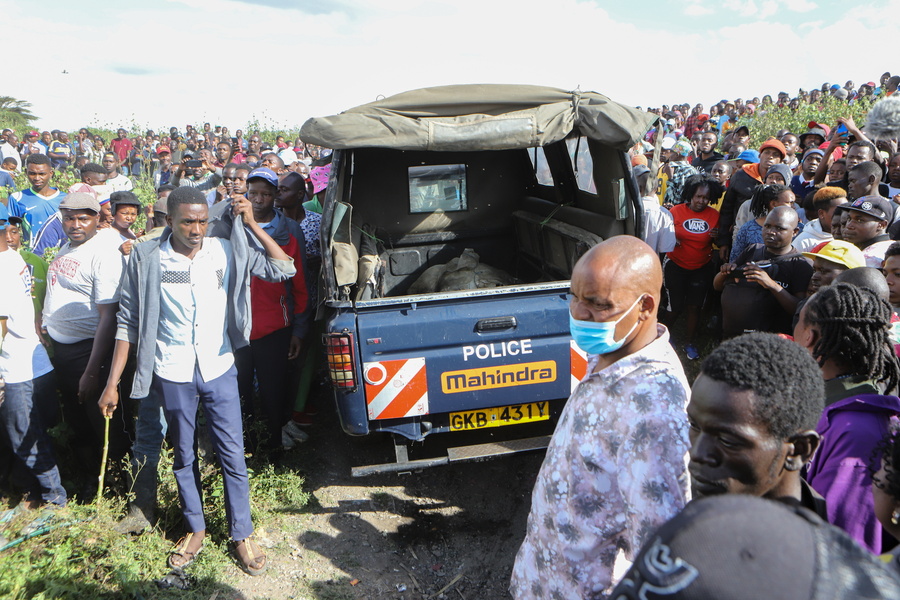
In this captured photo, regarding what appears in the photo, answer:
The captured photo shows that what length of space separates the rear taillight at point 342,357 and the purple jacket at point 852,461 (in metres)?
2.40

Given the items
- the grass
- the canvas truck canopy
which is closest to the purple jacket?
the canvas truck canopy

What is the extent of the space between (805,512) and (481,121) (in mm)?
3368

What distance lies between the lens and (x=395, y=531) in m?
3.88

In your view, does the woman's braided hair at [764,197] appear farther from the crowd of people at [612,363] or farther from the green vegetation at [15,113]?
the green vegetation at [15,113]

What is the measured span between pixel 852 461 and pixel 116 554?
3.36 m

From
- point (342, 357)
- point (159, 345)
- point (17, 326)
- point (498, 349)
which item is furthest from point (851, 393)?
point (17, 326)

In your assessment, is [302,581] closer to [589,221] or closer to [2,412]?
[2,412]

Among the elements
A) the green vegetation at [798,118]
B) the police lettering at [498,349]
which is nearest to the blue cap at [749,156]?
the police lettering at [498,349]

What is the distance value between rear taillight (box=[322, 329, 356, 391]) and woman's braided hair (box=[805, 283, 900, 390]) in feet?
7.69

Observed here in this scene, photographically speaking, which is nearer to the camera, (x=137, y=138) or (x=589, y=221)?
(x=589, y=221)

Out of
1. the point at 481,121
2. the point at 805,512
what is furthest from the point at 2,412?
the point at 805,512

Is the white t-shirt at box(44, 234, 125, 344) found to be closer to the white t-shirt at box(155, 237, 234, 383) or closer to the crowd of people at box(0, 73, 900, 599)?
the crowd of people at box(0, 73, 900, 599)

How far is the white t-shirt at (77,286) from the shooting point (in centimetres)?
368

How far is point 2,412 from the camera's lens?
367 cm
